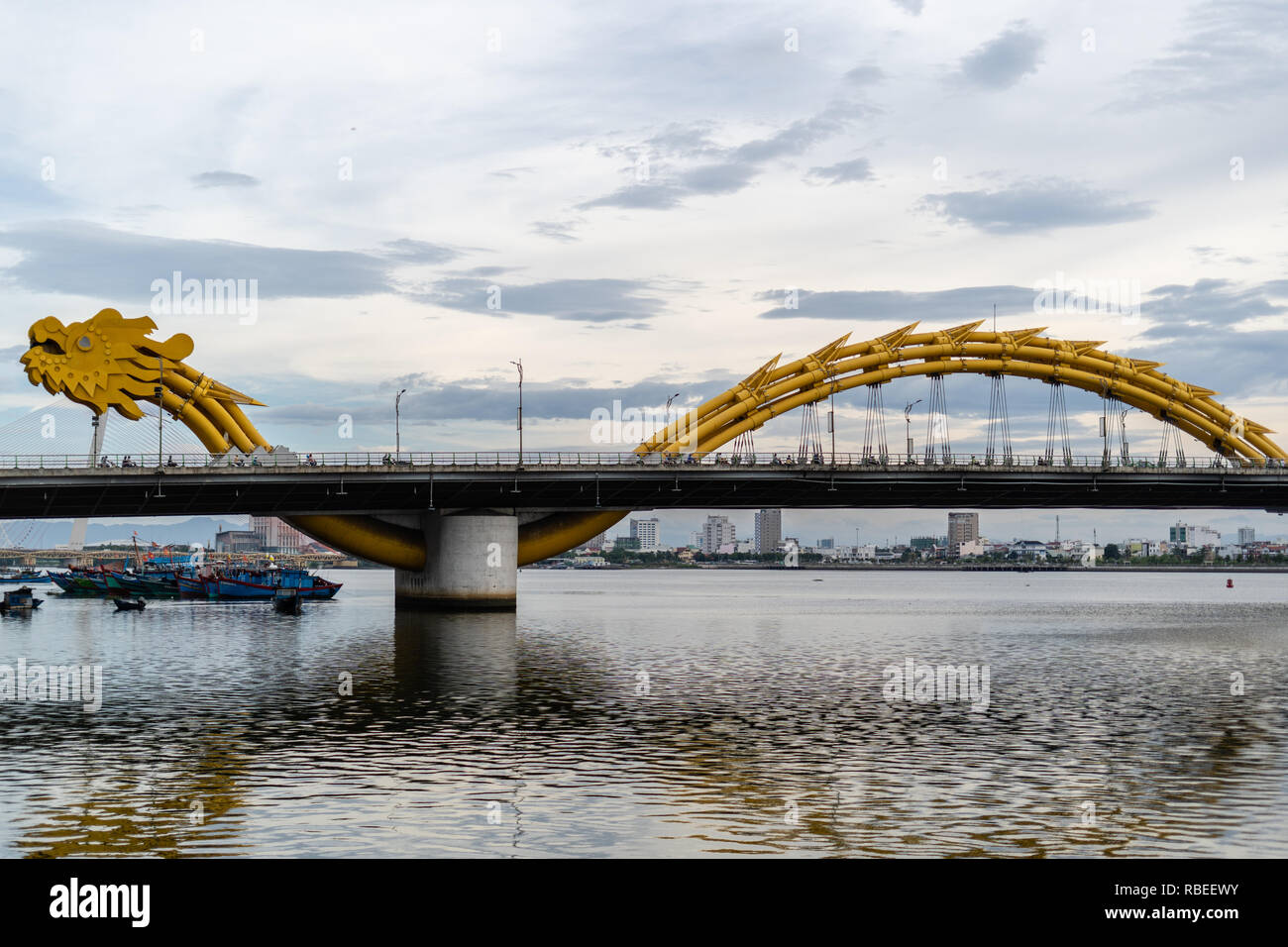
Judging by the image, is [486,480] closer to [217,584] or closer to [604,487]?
[604,487]

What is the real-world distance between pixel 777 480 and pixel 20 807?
6912cm

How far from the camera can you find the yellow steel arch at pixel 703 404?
297 feet

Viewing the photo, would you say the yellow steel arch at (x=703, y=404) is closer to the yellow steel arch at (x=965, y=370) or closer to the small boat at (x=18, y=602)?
the yellow steel arch at (x=965, y=370)

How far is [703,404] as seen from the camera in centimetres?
10994

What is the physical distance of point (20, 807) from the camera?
2300 centimetres

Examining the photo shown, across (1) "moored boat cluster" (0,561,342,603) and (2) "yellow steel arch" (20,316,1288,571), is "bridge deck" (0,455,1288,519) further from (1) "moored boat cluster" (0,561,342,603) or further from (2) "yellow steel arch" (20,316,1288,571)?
(1) "moored boat cluster" (0,561,342,603)

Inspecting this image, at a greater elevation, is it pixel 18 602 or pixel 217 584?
pixel 217 584

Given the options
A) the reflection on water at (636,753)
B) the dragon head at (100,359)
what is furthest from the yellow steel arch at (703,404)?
the reflection on water at (636,753)

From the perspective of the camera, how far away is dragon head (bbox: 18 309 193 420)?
293 ft

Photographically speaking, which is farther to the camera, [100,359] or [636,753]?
[100,359]

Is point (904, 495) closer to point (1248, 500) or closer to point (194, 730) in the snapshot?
point (1248, 500)

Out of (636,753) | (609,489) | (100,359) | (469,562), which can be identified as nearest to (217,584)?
(100,359)

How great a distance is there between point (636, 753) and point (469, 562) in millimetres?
61262
